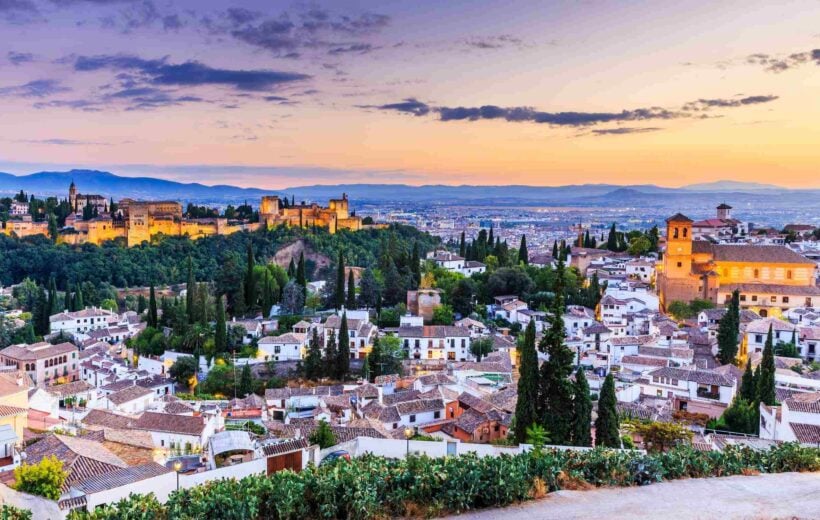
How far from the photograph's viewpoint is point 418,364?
27.5 m

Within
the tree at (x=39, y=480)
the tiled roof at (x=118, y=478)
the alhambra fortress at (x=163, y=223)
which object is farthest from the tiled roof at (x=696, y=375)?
the alhambra fortress at (x=163, y=223)

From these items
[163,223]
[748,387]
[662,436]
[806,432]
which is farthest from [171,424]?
[163,223]

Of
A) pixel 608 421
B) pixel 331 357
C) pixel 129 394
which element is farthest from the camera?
pixel 331 357

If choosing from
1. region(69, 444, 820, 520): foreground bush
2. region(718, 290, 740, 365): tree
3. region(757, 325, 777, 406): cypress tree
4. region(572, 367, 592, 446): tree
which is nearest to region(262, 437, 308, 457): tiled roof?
region(69, 444, 820, 520): foreground bush

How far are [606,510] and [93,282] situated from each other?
4768 centimetres

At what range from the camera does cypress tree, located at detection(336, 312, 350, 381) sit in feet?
84.6

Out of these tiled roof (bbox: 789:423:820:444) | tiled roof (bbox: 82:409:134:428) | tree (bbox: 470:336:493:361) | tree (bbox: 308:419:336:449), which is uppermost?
tree (bbox: 308:419:336:449)

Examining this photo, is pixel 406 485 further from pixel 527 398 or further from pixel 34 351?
pixel 34 351

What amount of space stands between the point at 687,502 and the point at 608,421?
5.83 metres

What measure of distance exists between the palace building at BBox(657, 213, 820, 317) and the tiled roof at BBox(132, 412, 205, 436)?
2493cm

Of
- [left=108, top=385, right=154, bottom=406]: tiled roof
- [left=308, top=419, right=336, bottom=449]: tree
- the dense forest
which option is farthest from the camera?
the dense forest

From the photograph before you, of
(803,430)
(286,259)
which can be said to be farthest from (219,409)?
(286,259)

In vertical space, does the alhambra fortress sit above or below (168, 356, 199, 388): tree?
above

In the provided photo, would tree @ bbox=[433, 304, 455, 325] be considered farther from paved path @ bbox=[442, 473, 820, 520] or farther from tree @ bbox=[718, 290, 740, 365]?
paved path @ bbox=[442, 473, 820, 520]
